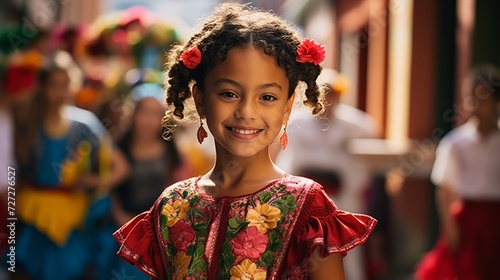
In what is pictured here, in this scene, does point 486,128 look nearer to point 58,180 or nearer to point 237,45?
point 58,180

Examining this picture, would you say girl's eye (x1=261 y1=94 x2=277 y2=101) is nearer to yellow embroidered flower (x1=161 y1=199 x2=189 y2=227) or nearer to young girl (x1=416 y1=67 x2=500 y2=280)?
yellow embroidered flower (x1=161 y1=199 x2=189 y2=227)

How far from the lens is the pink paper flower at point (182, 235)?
350 centimetres

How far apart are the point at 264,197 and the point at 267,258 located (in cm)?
19

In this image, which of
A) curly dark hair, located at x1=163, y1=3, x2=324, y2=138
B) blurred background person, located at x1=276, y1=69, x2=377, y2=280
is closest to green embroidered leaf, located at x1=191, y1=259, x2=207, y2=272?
curly dark hair, located at x1=163, y1=3, x2=324, y2=138

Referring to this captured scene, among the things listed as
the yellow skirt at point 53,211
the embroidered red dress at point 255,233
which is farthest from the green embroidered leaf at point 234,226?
the yellow skirt at point 53,211

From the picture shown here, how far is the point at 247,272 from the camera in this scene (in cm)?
338

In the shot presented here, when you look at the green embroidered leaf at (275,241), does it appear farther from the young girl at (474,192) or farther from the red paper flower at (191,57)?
the young girl at (474,192)

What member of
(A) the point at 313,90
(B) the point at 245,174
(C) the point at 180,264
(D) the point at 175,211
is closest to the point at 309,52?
(A) the point at 313,90

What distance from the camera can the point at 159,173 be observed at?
8.04 m

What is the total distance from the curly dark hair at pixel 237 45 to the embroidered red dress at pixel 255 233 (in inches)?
12.8

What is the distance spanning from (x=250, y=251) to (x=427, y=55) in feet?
33.6

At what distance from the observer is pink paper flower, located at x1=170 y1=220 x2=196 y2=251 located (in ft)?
11.5

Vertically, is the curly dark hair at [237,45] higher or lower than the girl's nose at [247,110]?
higher

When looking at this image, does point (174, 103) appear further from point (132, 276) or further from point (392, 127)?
point (392, 127)
